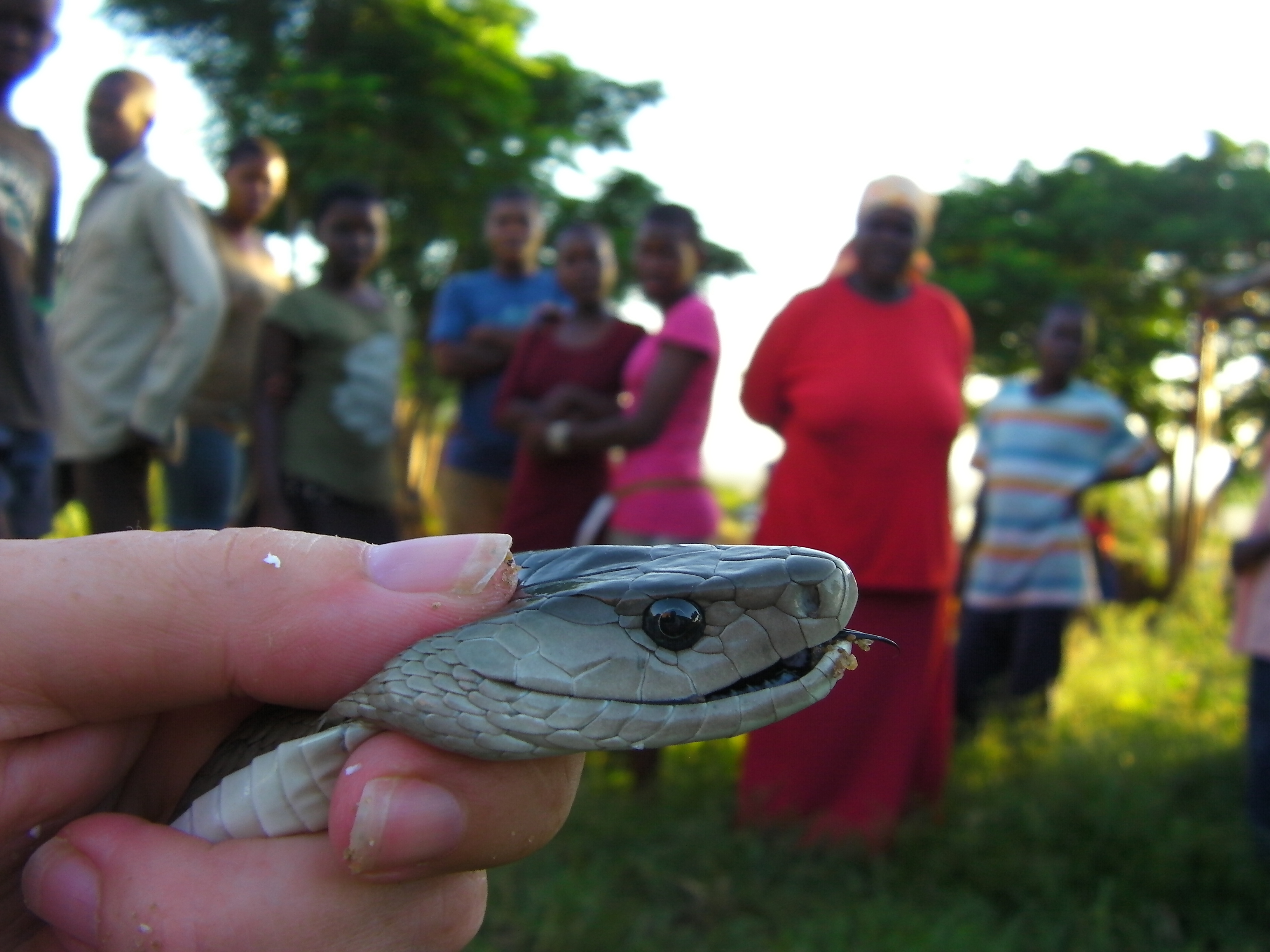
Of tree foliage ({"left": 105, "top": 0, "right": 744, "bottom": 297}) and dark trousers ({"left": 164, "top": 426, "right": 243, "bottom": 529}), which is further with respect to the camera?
tree foliage ({"left": 105, "top": 0, "right": 744, "bottom": 297})

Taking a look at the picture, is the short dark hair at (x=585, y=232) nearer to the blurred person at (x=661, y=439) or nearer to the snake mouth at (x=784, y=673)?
the blurred person at (x=661, y=439)

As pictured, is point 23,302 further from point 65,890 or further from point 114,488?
point 65,890

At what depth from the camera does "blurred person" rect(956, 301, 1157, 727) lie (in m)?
4.53

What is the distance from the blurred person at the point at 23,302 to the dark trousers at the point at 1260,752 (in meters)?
3.59

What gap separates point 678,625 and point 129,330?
287 cm

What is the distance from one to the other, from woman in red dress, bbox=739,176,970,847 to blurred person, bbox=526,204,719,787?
23 centimetres

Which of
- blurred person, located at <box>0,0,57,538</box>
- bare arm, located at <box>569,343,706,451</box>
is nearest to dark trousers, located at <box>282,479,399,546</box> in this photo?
blurred person, located at <box>0,0,57,538</box>

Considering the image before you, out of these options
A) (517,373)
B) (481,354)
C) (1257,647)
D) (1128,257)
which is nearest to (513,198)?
(481,354)

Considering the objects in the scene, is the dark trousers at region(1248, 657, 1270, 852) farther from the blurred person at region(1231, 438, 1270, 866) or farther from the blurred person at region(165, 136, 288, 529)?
the blurred person at region(165, 136, 288, 529)

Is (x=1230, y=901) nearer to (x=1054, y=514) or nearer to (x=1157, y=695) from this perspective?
(x=1054, y=514)

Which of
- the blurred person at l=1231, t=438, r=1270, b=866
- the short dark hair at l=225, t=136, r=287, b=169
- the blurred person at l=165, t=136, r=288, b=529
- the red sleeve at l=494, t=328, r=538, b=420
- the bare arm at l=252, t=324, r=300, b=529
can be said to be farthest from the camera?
the short dark hair at l=225, t=136, r=287, b=169

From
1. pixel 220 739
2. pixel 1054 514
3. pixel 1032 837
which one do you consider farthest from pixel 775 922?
pixel 1054 514

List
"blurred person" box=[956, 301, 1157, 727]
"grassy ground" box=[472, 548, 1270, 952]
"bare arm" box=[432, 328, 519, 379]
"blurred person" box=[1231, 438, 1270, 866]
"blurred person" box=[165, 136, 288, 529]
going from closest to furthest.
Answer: "grassy ground" box=[472, 548, 1270, 952]
"blurred person" box=[1231, 438, 1270, 866]
"blurred person" box=[165, 136, 288, 529]
"bare arm" box=[432, 328, 519, 379]
"blurred person" box=[956, 301, 1157, 727]

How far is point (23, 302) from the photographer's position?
8.32 ft
